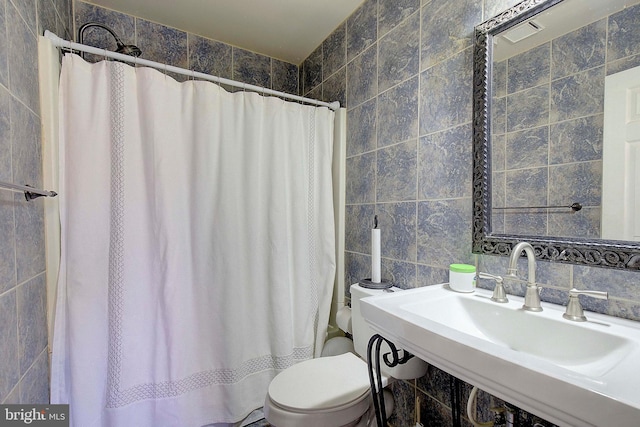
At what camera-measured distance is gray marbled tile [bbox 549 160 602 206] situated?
80cm

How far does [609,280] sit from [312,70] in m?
2.07

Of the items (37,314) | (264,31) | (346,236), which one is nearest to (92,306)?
(37,314)

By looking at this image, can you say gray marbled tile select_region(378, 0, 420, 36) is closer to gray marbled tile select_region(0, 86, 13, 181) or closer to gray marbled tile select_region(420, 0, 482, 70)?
gray marbled tile select_region(420, 0, 482, 70)

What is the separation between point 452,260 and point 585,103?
25.5 inches

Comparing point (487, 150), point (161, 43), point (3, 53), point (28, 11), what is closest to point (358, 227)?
point (487, 150)

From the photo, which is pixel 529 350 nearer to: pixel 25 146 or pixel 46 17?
pixel 25 146

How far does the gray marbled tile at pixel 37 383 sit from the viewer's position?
3.00ft

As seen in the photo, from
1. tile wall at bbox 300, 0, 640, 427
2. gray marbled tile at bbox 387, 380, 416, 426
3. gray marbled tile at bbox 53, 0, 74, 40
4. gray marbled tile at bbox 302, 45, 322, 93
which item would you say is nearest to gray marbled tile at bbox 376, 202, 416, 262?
tile wall at bbox 300, 0, 640, 427

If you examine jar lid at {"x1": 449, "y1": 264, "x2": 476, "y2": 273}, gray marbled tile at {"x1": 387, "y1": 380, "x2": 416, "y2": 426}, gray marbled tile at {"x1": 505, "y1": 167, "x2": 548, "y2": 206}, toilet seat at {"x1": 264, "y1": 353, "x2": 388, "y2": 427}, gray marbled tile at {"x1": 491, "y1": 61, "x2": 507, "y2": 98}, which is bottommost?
gray marbled tile at {"x1": 387, "y1": 380, "x2": 416, "y2": 426}

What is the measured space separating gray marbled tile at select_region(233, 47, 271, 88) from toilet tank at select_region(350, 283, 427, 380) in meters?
1.72

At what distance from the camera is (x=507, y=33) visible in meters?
0.98

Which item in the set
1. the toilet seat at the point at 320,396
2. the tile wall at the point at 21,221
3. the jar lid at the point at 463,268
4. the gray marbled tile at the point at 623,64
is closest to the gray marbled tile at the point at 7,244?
the tile wall at the point at 21,221

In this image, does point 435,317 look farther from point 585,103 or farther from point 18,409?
point 18,409

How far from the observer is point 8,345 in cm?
80
